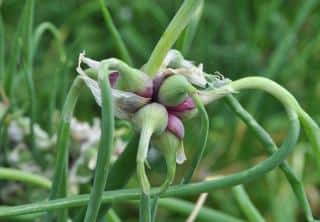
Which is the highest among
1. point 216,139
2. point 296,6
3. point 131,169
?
point 131,169

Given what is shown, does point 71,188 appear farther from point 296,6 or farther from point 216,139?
point 296,6

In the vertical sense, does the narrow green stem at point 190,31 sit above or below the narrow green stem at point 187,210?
above

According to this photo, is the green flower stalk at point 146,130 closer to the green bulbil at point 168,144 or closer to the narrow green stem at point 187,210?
the green bulbil at point 168,144

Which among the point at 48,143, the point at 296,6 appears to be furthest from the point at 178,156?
the point at 296,6

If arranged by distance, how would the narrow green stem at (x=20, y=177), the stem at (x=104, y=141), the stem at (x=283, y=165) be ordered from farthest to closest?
the narrow green stem at (x=20, y=177) → the stem at (x=283, y=165) → the stem at (x=104, y=141)

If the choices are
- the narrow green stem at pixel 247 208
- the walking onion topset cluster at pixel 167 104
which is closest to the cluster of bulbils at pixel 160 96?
the walking onion topset cluster at pixel 167 104

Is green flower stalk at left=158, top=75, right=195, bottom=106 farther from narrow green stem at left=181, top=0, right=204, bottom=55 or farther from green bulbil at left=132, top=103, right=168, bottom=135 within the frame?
narrow green stem at left=181, top=0, right=204, bottom=55

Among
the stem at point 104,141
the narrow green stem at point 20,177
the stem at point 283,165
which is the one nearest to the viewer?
the stem at point 104,141

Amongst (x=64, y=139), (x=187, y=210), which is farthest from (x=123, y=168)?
(x=187, y=210)
